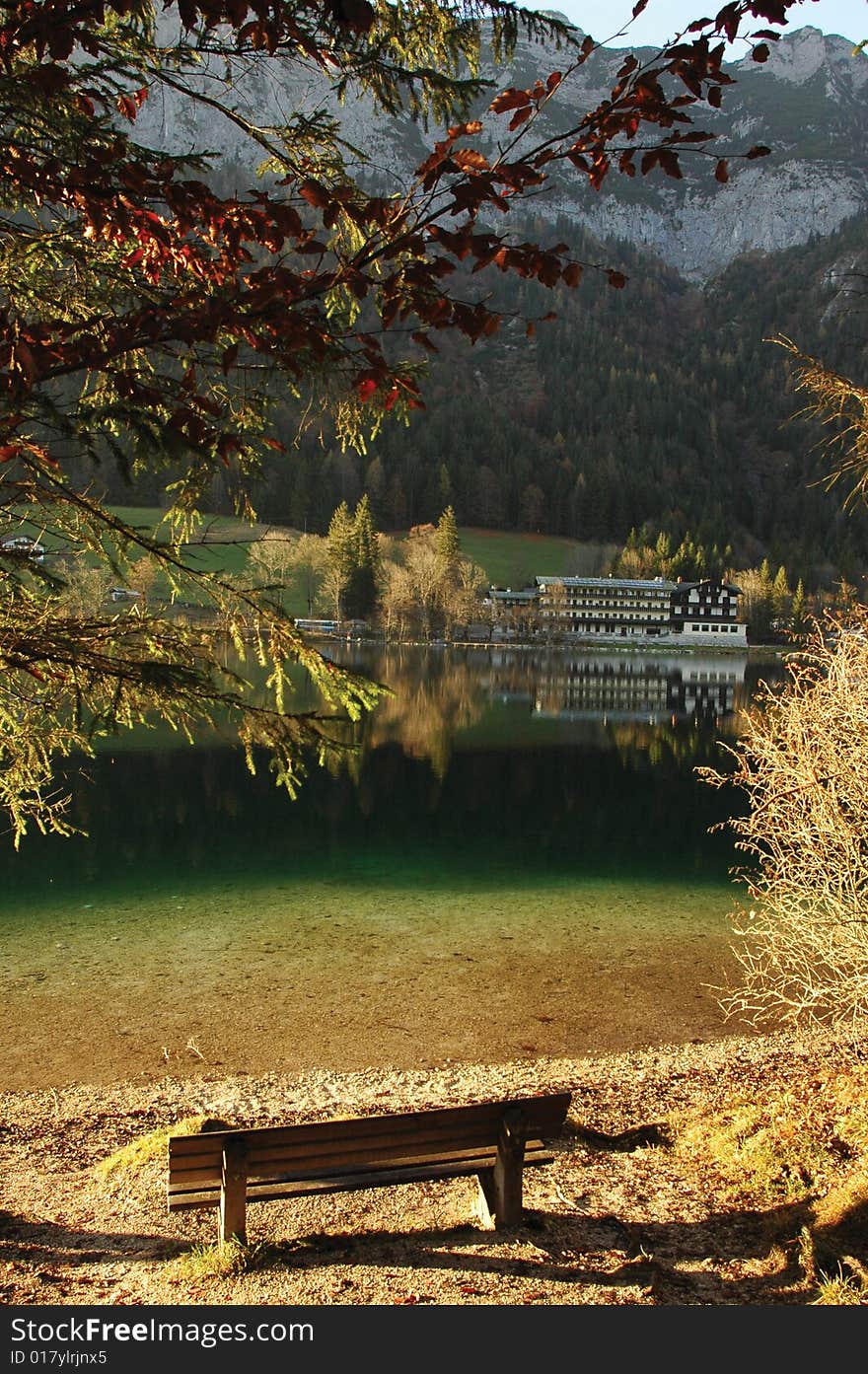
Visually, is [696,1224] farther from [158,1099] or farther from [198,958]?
[198,958]

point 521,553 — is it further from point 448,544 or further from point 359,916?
point 359,916

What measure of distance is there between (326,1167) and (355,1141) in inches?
10.2

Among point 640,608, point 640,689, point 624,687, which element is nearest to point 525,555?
point 640,608

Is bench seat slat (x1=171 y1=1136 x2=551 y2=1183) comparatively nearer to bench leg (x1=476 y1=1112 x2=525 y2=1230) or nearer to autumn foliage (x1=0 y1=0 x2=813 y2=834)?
bench leg (x1=476 y1=1112 x2=525 y2=1230)

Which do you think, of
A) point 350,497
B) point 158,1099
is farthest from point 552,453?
point 158,1099

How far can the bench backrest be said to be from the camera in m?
5.11

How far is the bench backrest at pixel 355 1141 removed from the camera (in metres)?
5.11

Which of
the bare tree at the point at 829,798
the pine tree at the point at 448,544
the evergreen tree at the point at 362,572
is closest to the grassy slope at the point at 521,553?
the pine tree at the point at 448,544

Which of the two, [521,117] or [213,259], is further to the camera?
[213,259]

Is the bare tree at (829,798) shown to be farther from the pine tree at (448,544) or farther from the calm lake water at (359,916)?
the pine tree at (448,544)

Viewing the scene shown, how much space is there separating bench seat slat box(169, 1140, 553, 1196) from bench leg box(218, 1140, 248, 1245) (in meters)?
0.08

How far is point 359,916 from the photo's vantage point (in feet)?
52.1

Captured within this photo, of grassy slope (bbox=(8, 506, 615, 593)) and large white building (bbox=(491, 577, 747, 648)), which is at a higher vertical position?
grassy slope (bbox=(8, 506, 615, 593))

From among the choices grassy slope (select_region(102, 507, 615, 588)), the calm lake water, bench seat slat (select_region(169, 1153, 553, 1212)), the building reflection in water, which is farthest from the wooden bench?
grassy slope (select_region(102, 507, 615, 588))
